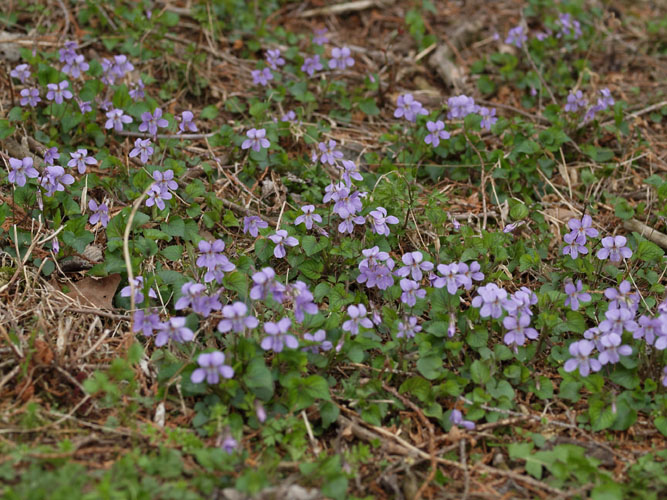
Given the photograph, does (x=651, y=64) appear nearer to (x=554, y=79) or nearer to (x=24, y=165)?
(x=554, y=79)

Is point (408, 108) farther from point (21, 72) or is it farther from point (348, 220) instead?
point (21, 72)

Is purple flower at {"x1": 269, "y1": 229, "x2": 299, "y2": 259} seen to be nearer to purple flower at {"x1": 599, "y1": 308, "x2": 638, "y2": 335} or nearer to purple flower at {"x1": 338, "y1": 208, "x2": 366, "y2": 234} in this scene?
purple flower at {"x1": 338, "y1": 208, "x2": 366, "y2": 234}

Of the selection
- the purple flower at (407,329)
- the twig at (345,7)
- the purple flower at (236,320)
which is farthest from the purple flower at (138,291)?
the twig at (345,7)

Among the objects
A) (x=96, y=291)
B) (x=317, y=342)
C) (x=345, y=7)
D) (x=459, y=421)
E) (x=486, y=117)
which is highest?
(x=345, y=7)

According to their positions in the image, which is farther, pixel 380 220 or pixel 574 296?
pixel 380 220

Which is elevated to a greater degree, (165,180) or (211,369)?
(165,180)

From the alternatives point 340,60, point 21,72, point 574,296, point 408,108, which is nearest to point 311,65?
point 340,60

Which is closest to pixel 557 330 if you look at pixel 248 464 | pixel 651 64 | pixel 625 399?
pixel 625 399

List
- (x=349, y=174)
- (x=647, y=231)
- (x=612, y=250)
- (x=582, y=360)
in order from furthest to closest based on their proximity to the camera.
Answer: (x=647, y=231) < (x=349, y=174) < (x=612, y=250) < (x=582, y=360)

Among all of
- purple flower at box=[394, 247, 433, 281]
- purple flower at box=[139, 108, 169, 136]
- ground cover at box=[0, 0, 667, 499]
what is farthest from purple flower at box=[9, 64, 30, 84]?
purple flower at box=[394, 247, 433, 281]
